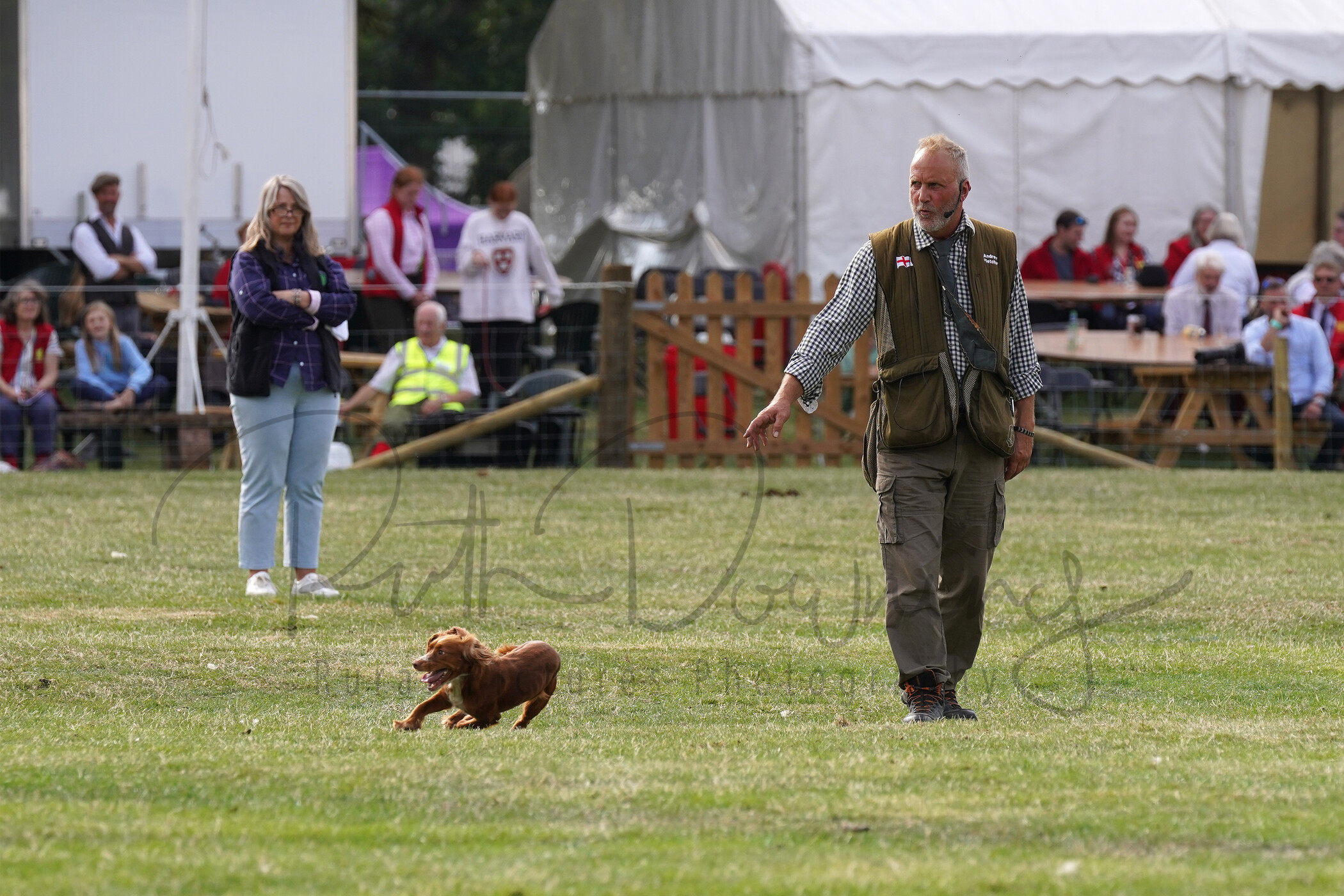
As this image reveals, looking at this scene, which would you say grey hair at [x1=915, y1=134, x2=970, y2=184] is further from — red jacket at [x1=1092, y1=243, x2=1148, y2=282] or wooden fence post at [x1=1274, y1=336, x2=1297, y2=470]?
red jacket at [x1=1092, y1=243, x2=1148, y2=282]

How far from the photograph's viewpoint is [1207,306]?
16547 millimetres

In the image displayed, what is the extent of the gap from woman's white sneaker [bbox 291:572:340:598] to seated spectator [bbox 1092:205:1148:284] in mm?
11656

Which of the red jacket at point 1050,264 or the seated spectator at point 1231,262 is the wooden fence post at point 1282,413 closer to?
the seated spectator at point 1231,262

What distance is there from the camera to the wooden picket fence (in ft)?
49.4

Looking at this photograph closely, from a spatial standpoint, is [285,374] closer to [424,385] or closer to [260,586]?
[260,586]

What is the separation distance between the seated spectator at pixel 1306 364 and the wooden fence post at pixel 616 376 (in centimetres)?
507

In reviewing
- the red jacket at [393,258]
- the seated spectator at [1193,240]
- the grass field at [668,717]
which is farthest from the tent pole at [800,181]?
the grass field at [668,717]

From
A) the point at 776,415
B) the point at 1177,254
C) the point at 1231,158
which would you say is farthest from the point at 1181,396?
the point at 776,415

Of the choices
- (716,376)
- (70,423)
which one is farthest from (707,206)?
(70,423)

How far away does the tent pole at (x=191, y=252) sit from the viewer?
1455cm

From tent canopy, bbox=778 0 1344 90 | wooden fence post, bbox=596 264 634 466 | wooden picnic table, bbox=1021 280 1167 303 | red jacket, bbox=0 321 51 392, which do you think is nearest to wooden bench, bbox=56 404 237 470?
red jacket, bbox=0 321 51 392

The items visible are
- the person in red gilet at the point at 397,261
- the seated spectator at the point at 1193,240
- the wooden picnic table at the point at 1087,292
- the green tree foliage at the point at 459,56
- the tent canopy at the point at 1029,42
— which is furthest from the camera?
the green tree foliage at the point at 459,56

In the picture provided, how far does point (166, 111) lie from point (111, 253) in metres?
1.90

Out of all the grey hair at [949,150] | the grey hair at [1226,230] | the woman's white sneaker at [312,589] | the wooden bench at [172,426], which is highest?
the grey hair at [1226,230]
